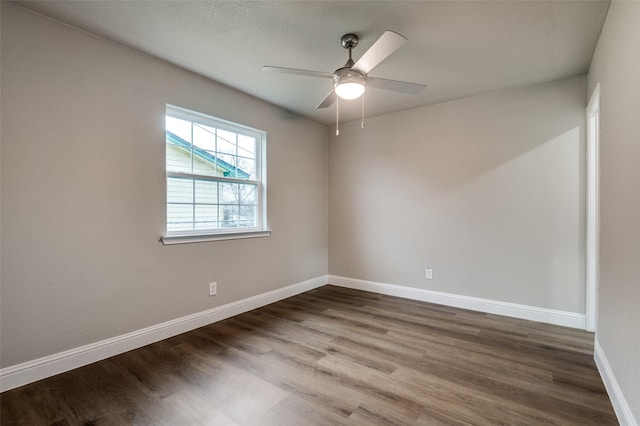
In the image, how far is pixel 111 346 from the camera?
2355 mm

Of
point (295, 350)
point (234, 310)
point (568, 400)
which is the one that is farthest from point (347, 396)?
point (234, 310)

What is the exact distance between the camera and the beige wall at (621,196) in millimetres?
1461

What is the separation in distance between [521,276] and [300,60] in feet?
10.3

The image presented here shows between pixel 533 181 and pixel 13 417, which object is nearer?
pixel 13 417

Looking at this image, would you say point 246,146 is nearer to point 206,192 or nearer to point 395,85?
point 206,192

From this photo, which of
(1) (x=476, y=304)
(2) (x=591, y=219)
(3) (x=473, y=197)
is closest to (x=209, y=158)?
(3) (x=473, y=197)

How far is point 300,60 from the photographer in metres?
2.64

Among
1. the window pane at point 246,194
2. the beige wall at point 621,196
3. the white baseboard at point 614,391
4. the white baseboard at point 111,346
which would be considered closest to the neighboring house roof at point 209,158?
the window pane at point 246,194

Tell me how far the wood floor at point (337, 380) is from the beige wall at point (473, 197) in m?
0.62

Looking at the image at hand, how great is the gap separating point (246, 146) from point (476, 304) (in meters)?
3.27

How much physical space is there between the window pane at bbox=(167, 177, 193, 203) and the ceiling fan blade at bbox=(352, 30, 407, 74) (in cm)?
190

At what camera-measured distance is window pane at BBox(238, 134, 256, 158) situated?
350 centimetres

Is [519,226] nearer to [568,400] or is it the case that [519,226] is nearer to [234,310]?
[568,400]

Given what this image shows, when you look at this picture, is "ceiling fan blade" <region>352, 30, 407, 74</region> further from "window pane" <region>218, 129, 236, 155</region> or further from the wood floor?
the wood floor
